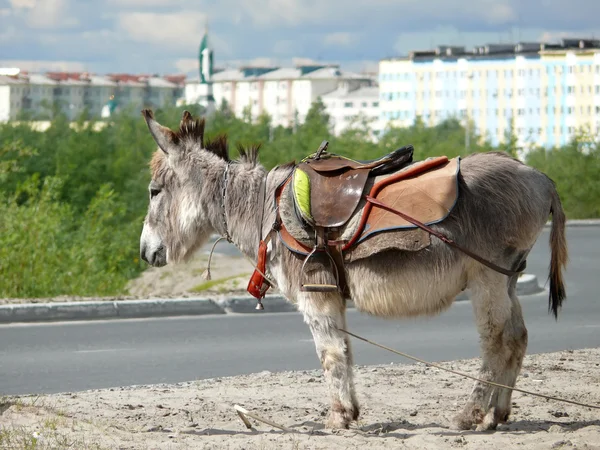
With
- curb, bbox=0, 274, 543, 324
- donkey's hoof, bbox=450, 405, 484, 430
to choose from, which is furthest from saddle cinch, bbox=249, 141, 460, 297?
curb, bbox=0, 274, 543, 324

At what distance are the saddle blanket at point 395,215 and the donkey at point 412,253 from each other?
2.8 inches

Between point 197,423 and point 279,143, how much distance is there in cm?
3982

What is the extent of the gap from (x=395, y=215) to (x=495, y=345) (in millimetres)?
1053

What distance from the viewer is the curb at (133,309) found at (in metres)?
14.3

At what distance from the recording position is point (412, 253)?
22.8 feet

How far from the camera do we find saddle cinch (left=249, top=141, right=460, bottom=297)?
7.00m

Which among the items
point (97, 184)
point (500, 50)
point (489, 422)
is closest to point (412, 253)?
point (489, 422)

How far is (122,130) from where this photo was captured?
4303 centimetres

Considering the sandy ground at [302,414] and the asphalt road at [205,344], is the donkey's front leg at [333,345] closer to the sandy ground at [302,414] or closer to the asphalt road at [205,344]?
the sandy ground at [302,414]

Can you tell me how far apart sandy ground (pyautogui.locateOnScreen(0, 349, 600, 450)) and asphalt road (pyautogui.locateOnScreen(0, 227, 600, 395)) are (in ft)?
3.66

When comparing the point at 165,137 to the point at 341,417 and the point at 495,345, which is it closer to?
the point at 341,417

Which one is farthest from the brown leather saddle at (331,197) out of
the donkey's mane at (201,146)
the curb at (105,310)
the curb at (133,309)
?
the curb at (105,310)

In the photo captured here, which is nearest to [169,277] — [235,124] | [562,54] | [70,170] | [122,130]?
[70,170]

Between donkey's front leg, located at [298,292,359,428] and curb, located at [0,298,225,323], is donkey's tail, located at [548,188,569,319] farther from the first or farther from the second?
curb, located at [0,298,225,323]
